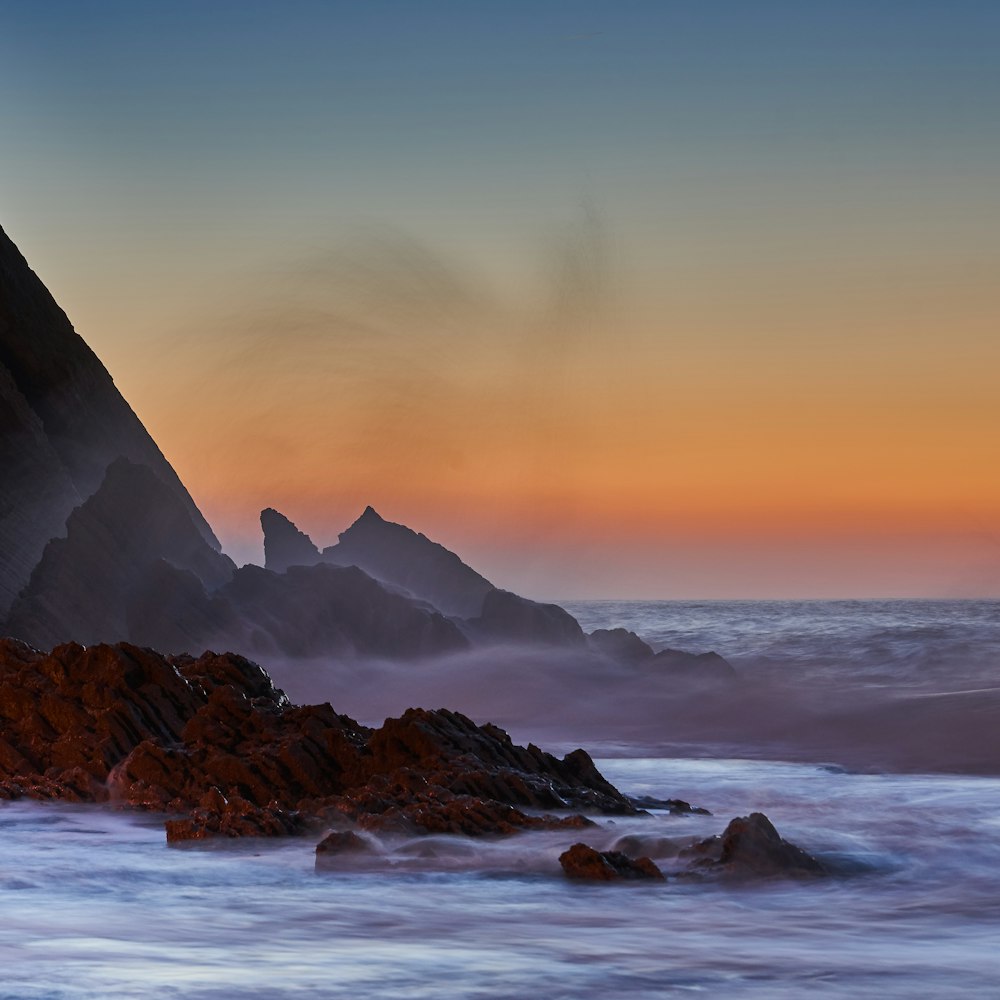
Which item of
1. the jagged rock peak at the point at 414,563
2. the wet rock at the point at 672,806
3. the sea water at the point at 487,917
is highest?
the jagged rock peak at the point at 414,563

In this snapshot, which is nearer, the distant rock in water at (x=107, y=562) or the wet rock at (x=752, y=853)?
the wet rock at (x=752, y=853)

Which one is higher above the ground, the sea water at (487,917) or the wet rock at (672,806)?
the wet rock at (672,806)

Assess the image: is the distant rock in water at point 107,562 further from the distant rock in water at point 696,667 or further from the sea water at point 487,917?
the sea water at point 487,917

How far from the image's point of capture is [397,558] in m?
55.2

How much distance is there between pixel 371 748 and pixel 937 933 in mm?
7732

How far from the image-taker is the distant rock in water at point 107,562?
3366cm

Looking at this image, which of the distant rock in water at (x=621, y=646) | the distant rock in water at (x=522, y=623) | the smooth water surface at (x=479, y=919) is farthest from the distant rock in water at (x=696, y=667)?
the smooth water surface at (x=479, y=919)

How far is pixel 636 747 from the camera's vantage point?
90.6ft

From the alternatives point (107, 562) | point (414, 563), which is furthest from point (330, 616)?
point (414, 563)

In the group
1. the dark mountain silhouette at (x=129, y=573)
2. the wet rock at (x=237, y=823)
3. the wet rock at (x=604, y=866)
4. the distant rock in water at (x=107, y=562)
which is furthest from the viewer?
the dark mountain silhouette at (x=129, y=573)

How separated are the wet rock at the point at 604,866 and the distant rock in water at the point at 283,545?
141 feet

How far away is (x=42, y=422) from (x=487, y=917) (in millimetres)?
34357

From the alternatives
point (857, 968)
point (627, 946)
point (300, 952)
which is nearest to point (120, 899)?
point (300, 952)

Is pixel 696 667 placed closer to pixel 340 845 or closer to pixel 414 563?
pixel 414 563
